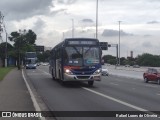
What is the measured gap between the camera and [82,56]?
94.5 ft

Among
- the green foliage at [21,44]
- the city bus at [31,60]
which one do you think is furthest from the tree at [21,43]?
the city bus at [31,60]

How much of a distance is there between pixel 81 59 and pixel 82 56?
0.24 meters

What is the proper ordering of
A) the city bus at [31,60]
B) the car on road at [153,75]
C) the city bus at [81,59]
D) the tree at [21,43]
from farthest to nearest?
the tree at [21,43]
the city bus at [31,60]
the car on road at [153,75]
the city bus at [81,59]

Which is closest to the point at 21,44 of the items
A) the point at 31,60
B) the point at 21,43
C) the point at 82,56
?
the point at 21,43

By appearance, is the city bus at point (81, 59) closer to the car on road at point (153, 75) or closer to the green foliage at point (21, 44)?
the car on road at point (153, 75)

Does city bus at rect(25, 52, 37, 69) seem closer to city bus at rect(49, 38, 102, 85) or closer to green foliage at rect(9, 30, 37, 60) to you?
green foliage at rect(9, 30, 37, 60)

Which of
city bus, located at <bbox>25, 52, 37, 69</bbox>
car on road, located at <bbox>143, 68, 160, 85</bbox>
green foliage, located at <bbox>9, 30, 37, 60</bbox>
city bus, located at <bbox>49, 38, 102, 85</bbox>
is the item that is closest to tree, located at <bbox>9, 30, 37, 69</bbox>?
green foliage, located at <bbox>9, 30, 37, 60</bbox>

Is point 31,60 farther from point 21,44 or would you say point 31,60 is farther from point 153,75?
point 153,75

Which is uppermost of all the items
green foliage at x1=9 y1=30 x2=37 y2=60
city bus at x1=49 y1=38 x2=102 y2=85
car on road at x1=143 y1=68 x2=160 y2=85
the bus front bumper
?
green foliage at x1=9 y1=30 x2=37 y2=60

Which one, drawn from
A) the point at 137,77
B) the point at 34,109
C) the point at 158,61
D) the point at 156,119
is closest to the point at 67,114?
the point at 34,109

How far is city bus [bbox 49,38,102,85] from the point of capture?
94.2 ft

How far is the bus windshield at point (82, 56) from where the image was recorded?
28.7 m

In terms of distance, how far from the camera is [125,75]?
57719 millimetres

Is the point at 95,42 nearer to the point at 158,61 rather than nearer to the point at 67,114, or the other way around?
the point at 67,114
